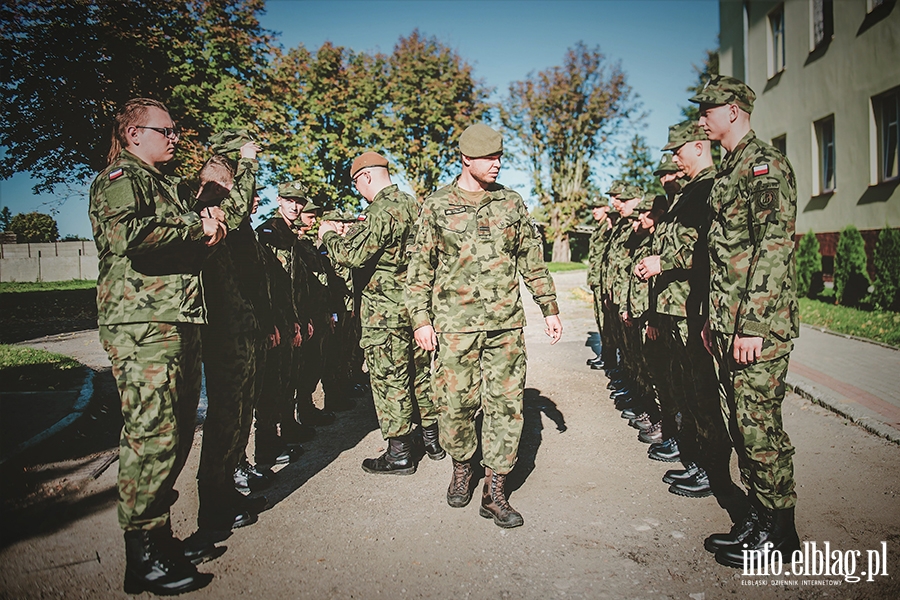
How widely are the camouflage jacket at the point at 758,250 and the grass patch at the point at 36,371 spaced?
23.6ft

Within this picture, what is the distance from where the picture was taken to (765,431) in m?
2.92

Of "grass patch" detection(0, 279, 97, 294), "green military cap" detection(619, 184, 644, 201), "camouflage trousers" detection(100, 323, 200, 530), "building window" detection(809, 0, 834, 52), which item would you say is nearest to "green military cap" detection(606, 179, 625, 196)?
"green military cap" detection(619, 184, 644, 201)

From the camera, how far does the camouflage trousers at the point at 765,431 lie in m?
2.92

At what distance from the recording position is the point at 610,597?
2.65 meters

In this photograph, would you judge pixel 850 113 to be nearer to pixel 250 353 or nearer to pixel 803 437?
pixel 803 437

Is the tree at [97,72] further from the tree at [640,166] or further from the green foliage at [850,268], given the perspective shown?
the tree at [640,166]

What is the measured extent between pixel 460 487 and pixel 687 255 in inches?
84.2

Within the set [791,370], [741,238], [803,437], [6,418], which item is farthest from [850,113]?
[6,418]

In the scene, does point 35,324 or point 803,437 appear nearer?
point 803,437

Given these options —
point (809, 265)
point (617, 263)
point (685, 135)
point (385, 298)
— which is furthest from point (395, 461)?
point (809, 265)

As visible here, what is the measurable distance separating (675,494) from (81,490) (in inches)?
162

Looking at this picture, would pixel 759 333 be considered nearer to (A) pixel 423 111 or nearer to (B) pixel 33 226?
(B) pixel 33 226

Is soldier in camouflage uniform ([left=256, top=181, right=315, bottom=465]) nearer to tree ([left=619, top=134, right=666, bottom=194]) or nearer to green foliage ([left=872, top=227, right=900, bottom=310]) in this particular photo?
green foliage ([left=872, top=227, right=900, bottom=310])

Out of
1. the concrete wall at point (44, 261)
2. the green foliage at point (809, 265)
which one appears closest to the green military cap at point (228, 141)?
the concrete wall at point (44, 261)
